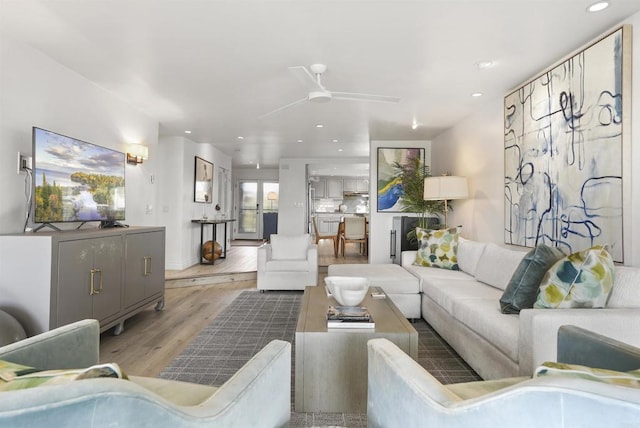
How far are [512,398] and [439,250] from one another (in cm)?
330

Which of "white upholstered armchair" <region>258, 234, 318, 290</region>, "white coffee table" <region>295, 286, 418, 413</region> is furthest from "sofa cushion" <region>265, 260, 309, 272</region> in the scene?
"white coffee table" <region>295, 286, 418, 413</region>

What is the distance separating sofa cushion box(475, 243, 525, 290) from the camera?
2791mm

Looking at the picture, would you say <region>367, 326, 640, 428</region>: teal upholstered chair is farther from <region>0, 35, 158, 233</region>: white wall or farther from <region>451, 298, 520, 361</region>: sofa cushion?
<region>0, 35, 158, 233</region>: white wall

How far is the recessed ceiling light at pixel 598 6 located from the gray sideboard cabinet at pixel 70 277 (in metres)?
3.69

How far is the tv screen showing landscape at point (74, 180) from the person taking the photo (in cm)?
253

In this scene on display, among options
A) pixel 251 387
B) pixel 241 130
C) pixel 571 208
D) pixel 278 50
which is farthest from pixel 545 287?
pixel 241 130

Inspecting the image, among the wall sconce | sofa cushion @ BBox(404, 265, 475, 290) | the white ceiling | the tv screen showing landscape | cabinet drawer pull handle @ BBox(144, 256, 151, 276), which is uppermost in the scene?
the white ceiling

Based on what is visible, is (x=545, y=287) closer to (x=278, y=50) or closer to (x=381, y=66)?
(x=381, y=66)

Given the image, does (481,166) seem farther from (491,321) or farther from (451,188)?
(491,321)

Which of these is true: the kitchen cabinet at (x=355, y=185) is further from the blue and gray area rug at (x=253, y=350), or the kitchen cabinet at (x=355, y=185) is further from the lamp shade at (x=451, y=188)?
the blue and gray area rug at (x=253, y=350)

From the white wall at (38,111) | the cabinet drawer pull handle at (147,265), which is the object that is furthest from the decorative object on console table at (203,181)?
the cabinet drawer pull handle at (147,265)

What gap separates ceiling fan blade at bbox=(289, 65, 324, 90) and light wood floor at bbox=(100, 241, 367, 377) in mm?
2438

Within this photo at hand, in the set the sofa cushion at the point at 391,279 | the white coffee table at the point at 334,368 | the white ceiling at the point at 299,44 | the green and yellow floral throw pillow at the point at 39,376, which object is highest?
the white ceiling at the point at 299,44

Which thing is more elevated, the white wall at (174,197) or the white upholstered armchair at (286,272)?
the white wall at (174,197)
